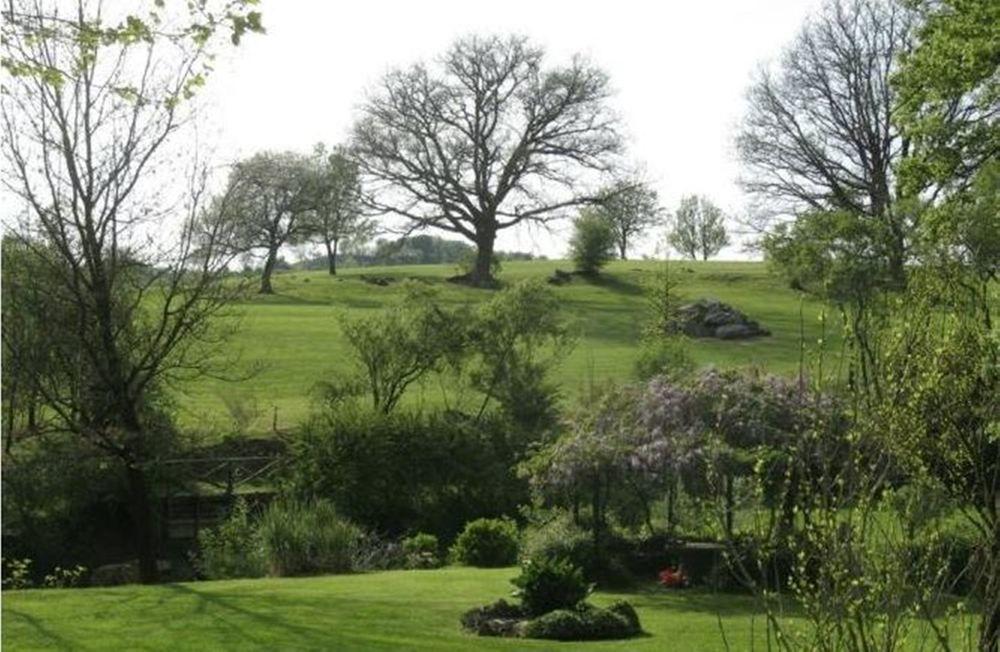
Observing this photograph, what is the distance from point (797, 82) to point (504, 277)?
2013 cm

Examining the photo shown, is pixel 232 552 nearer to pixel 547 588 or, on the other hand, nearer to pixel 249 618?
pixel 249 618

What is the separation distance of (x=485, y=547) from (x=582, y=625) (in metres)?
9.39

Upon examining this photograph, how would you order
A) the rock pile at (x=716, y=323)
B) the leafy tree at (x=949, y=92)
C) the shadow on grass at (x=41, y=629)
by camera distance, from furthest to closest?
the rock pile at (x=716, y=323) < the leafy tree at (x=949, y=92) < the shadow on grass at (x=41, y=629)

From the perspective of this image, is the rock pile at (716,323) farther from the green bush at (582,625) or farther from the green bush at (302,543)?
the green bush at (582,625)

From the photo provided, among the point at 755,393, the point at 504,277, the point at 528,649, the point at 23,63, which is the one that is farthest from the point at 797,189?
the point at 23,63

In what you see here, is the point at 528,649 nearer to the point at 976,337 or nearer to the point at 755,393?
the point at 976,337

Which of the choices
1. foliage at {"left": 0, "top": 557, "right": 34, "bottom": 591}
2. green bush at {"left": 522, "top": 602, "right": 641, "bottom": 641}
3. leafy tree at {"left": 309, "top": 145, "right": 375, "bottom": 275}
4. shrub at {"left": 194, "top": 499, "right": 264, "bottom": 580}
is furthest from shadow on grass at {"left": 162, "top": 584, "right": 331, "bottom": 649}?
leafy tree at {"left": 309, "top": 145, "right": 375, "bottom": 275}

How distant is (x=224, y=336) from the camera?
24.3 m

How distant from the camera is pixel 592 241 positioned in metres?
66.0

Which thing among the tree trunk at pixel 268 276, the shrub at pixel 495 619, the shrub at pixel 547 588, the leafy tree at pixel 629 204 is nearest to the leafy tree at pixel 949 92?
the shrub at pixel 547 588

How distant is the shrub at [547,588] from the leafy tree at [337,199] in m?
46.6

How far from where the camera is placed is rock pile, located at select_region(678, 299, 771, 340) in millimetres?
50312

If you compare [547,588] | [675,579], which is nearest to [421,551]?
[675,579]

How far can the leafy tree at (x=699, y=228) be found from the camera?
10394 centimetres
